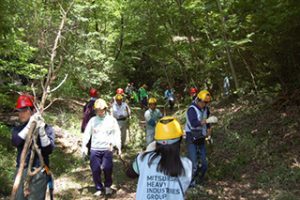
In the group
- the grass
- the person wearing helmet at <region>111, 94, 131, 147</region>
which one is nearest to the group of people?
the grass

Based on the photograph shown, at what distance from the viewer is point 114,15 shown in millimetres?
23438

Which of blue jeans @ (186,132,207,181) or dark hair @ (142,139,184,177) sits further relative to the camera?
blue jeans @ (186,132,207,181)

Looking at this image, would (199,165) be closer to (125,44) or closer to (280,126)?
(280,126)

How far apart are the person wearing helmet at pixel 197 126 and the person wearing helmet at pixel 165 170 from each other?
399 centimetres

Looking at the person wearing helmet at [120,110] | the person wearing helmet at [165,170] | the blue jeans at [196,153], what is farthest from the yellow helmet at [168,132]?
the person wearing helmet at [120,110]

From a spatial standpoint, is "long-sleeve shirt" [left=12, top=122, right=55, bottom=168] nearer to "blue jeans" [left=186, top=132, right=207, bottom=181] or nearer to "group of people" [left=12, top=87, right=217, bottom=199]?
"group of people" [left=12, top=87, right=217, bottom=199]

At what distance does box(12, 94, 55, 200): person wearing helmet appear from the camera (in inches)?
169

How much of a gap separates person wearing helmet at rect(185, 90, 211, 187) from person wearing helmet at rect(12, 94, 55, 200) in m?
3.32

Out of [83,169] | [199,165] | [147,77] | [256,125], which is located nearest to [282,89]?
[256,125]

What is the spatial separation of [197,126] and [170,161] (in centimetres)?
408

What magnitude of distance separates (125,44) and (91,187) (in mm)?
19304

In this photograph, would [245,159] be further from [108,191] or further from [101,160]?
[101,160]

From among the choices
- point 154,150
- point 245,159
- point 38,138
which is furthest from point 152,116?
point 154,150

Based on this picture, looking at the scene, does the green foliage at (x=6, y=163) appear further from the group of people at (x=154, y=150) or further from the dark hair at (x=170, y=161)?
the dark hair at (x=170, y=161)
